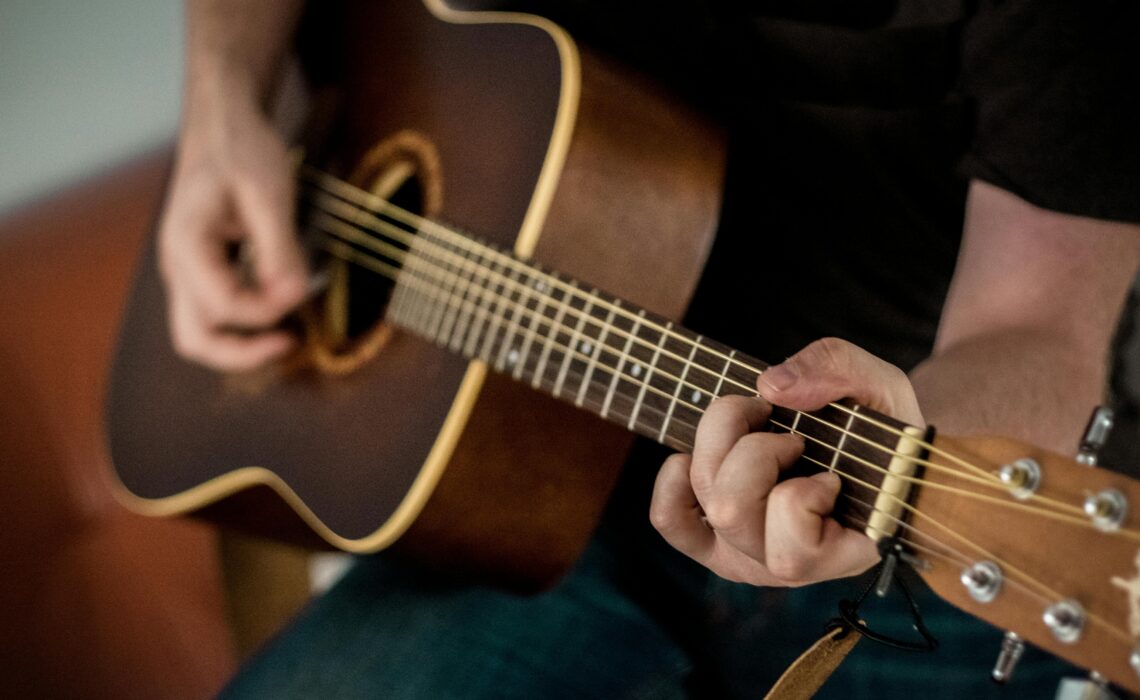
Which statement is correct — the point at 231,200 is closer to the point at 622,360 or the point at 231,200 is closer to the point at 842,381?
the point at 622,360

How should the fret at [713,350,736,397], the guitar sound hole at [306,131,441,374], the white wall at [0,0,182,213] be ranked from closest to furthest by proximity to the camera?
the fret at [713,350,736,397]
the guitar sound hole at [306,131,441,374]
the white wall at [0,0,182,213]

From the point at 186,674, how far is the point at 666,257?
821 mm

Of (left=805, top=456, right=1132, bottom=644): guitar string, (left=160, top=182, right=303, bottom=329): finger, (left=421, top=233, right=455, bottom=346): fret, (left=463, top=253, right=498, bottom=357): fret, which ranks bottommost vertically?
(left=160, top=182, right=303, bottom=329): finger

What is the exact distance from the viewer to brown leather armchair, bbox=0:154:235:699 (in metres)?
1.04

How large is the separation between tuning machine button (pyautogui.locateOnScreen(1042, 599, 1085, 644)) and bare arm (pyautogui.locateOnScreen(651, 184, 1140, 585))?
7cm

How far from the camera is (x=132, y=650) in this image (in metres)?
1.08

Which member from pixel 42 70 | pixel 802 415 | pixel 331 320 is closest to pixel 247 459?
pixel 331 320

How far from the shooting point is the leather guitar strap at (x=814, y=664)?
1.18 ft

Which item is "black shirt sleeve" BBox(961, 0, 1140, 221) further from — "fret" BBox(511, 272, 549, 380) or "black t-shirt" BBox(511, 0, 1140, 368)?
"fret" BBox(511, 272, 549, 380)

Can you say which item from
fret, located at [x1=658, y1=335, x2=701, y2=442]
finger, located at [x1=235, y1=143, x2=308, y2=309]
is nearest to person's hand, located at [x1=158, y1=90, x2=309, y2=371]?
finger, located at [x1=235, y1=143, x2=308, y2=309]

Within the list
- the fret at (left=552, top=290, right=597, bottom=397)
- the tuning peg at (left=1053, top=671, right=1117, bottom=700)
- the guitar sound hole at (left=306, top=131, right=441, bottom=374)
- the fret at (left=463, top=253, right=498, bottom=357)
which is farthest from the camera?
the guitar sound hole at (left=306, top=131, right=441, bottom=374)

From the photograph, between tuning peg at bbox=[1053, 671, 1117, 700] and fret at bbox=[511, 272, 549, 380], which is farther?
fret at bbox=[511, 272, 549, 380]

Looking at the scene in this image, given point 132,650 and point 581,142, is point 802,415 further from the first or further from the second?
point 132,650

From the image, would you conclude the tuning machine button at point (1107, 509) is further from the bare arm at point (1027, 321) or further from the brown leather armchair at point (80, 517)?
the brown leather armchair at point (80, 517)
